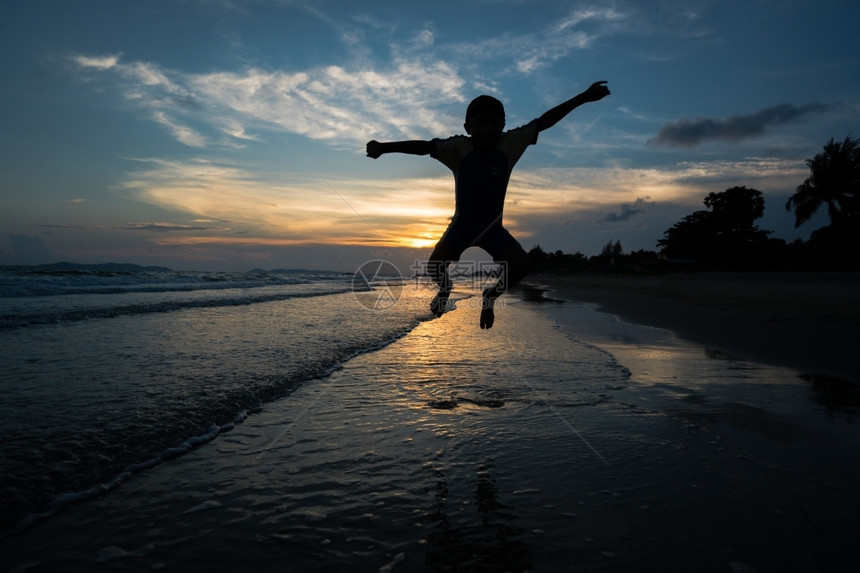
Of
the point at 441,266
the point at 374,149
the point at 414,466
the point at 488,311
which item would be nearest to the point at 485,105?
the point at 374,149

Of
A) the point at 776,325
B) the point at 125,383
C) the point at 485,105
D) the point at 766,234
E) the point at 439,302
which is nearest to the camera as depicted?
the point at 485,105

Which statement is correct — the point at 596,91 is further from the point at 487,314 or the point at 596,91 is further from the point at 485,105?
the point at 487,314

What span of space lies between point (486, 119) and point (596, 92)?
1.25 m

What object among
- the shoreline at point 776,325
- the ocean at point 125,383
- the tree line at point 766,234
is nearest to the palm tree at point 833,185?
the tree line at point 766,234

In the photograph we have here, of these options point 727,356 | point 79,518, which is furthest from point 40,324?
point 727,356

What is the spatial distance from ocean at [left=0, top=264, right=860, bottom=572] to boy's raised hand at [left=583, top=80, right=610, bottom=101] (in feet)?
11.2

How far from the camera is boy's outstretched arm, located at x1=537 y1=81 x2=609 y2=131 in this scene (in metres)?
5.47

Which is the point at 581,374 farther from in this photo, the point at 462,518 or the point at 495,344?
the point at 462,518

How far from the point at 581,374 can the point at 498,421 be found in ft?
9.45

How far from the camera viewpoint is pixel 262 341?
10055 millimetres

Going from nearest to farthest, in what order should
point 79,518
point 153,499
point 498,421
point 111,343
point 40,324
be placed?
point 79,518, point 153,499, point 498,421, point 111,343, point 40,324

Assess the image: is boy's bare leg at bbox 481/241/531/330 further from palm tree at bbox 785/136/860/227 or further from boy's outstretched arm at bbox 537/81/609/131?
palm tree at bbox 785/136/860/227

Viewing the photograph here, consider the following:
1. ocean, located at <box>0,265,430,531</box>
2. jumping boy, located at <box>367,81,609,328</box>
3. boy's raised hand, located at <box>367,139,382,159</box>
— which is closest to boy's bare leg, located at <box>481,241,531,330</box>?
jumping boy, located at <box>367,81,609,328</box>

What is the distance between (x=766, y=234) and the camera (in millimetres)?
64500
